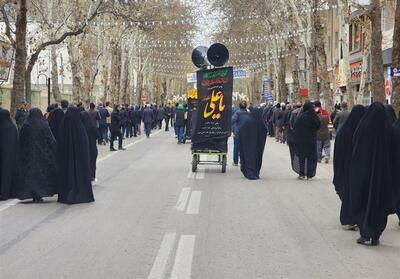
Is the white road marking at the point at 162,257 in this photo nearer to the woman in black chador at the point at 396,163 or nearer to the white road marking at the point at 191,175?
the woman in black chador at the point at 396,163

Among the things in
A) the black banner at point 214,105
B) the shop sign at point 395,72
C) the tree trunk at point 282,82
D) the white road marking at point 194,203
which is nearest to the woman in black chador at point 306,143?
the black banner at point 214,105

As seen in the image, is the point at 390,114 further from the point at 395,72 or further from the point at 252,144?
the point at 395,72

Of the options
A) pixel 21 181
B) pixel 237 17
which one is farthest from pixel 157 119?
pixel 21 181

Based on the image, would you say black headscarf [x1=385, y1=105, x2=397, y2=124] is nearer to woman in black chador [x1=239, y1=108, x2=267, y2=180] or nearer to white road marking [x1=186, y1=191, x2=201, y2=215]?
white road marking [x1=186, y1=191, x2=201, y2=215]

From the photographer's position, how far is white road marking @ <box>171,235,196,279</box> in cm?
767

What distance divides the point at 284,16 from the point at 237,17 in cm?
308

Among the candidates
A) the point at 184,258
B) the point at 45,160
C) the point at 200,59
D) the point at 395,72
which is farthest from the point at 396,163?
the point at 395,72

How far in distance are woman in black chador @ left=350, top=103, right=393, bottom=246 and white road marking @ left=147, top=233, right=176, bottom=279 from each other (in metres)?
2.28

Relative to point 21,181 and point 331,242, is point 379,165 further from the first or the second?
point 21,181

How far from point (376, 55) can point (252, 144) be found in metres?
9.37

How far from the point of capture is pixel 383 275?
7754 mm

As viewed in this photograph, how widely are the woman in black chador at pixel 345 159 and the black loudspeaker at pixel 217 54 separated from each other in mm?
8726

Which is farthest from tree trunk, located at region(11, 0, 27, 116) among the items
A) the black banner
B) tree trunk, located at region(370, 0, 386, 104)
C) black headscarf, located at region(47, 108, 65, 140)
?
black headscarf, located at region(47, 108, 65, 140)

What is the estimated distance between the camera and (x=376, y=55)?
83.4 feet
